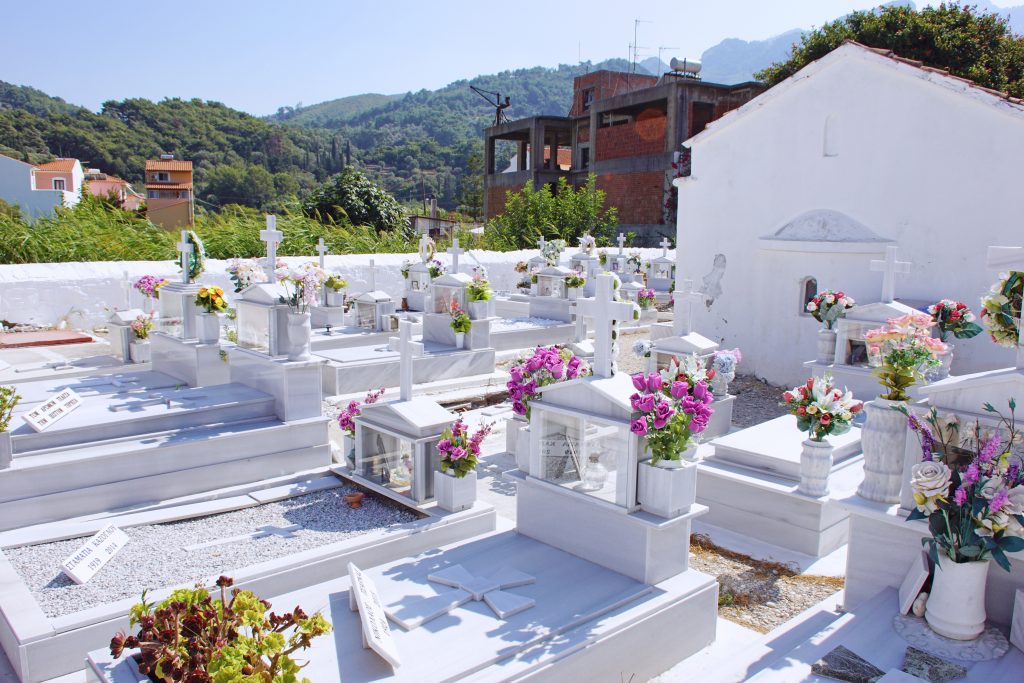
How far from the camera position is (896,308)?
10.0 metres

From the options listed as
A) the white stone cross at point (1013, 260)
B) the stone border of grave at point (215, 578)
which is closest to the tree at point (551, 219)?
the stone border of grave at point (215, 578)

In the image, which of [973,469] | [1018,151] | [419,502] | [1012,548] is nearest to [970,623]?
[1012,548]

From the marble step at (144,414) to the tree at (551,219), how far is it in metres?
21.8

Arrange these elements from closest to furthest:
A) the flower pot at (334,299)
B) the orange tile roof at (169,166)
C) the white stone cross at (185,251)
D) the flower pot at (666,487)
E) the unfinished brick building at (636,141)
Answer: the flower pot at (666,487), the white stone cross at (185,251), the flower pot at (334,299), the unfinished brick building at (636,141), the orange tile roof at (169,166)

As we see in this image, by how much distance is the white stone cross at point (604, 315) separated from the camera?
5.42 meters

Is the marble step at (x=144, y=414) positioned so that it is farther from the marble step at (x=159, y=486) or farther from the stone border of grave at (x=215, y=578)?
the stone border of grave at (x=215, y=578)

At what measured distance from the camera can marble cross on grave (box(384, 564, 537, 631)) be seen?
183 inches

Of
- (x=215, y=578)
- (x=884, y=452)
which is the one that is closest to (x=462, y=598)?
(x=215, y=578)

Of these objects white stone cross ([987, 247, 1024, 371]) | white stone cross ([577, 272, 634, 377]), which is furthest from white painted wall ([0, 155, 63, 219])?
white stone cross ([987, 247, 1024, 371])

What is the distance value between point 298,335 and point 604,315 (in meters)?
4.04

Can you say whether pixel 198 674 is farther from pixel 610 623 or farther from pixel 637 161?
pixel 637 161

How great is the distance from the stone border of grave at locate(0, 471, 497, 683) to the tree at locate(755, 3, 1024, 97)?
2469 centimetres

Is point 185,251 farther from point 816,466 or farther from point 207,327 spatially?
point 816,466

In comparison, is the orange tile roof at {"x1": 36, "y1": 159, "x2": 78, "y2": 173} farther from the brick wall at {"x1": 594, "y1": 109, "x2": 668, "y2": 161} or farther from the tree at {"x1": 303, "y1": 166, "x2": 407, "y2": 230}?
the brick wall at {"x1": 594, "y1": 109, "x2": 668, "y2": 161}
